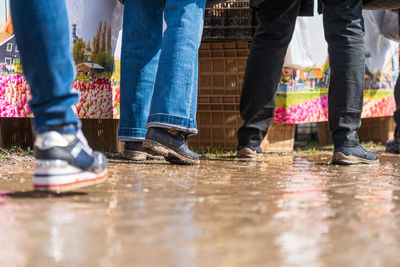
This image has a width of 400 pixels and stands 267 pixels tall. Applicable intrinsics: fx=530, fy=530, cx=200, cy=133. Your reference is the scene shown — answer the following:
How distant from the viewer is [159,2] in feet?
7.20

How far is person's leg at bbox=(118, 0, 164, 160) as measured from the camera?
7.09 feet

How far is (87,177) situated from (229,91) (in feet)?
5.52

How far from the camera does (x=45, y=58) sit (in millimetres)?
1230

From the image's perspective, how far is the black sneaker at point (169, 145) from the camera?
1864 millimetres

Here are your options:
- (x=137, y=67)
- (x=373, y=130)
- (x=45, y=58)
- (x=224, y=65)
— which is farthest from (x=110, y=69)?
(x=373, y=130)

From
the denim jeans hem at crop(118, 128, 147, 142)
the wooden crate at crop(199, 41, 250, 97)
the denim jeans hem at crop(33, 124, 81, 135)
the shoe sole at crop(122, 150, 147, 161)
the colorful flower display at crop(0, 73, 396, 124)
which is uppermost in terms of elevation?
the wooden crate at crop(199, 41, 250, 97)

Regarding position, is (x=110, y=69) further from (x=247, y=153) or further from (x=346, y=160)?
(x=346, y=160)

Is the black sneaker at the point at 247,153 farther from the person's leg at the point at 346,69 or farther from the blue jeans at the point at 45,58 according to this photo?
the blue jeans at the point at 45,58

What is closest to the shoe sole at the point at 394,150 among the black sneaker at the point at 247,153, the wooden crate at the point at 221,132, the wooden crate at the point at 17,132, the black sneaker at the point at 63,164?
the wooden crate at the point at 221,132

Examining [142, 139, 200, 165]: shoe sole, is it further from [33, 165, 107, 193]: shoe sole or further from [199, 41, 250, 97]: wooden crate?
[199, 41, 250, 97]: wooden crate

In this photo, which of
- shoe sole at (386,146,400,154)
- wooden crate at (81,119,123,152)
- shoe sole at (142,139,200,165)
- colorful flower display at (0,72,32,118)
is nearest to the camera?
shoe sole at (142,139,200,165)

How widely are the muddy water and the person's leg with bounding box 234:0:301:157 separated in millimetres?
935

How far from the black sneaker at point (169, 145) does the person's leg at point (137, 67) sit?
10.7 inches

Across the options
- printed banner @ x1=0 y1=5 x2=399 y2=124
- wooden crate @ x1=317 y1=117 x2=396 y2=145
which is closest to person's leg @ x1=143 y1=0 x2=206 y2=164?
printed banner @ x1=0 y1=5 x2=399 y2=124
